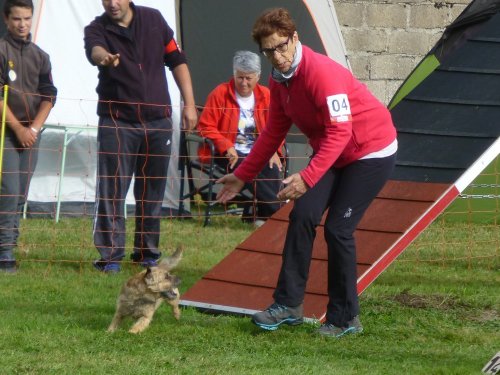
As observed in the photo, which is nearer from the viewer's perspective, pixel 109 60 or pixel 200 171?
pixel 109 60

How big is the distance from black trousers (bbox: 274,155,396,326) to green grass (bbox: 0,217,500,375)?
0.70ft

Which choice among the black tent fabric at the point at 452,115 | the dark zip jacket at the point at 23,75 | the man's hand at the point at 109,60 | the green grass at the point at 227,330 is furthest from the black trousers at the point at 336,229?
the dark zip jacket at the point at 23,75

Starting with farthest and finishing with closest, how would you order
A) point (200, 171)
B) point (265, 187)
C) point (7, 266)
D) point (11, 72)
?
point (200, 171) < point (265, 187) < point (11, 72) < point (7, 266)

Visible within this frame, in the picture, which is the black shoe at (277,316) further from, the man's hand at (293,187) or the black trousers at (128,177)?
the black trousers at (128,177)

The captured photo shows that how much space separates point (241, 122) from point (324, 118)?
442 cm

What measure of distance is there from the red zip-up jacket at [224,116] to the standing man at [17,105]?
219 cm

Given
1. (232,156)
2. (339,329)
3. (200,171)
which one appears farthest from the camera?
(200,171)

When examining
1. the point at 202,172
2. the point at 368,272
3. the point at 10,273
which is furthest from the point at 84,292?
the point at 202,172

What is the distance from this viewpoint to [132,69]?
741cm

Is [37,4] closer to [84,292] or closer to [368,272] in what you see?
[84,292]

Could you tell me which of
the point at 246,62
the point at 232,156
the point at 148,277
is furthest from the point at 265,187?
the point at 148,277

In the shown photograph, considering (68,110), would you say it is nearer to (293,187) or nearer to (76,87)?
(76,87)

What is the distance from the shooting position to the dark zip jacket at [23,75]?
736 cm

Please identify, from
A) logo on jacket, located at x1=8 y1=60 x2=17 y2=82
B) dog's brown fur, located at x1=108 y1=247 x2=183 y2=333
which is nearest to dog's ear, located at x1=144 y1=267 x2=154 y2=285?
dog's brown fur, located at x1=108 y1=247 x2=183 y2=333
